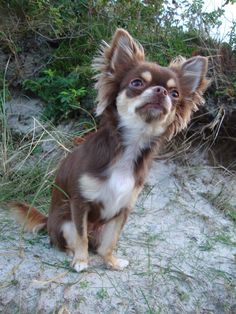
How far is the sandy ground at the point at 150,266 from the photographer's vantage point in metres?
3.55

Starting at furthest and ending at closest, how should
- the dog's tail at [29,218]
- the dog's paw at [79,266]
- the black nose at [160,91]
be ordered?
the dog's tail at [29,218] < the dog's paw at [79,266] < the black nose at [160,91]

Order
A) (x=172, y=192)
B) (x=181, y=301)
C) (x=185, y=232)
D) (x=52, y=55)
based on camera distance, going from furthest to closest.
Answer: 1. (x=52, y=55)
2. (x=172, y=192)
3. (x=185, y=232)
4. (x=181, y=301)

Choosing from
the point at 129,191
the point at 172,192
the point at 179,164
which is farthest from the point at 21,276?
the point at 179,164

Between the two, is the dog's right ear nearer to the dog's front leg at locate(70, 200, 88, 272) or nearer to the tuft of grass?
the dog's front leg at locate(70, 200, 88, 272)

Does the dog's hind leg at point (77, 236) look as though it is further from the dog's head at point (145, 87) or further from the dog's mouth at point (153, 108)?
the dog's mouth at point (153, 108)

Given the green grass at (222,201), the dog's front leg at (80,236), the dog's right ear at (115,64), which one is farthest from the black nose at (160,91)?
the green grass at (222,201)

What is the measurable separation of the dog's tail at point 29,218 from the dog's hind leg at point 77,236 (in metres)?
0.48

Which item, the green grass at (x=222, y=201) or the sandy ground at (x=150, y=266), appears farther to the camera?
the green grass at (x=222, y=201)

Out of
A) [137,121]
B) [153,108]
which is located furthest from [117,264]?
[153,108]

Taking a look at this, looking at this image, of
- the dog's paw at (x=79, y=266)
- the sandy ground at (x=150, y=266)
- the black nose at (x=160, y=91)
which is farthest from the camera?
the dog's paw at (x=79, y=266)

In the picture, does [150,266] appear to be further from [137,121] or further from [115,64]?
[115,64]

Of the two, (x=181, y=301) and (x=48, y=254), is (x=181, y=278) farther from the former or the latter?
(x=48, y=254)

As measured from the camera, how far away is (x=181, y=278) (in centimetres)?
395

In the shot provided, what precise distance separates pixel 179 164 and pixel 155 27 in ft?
5.95
